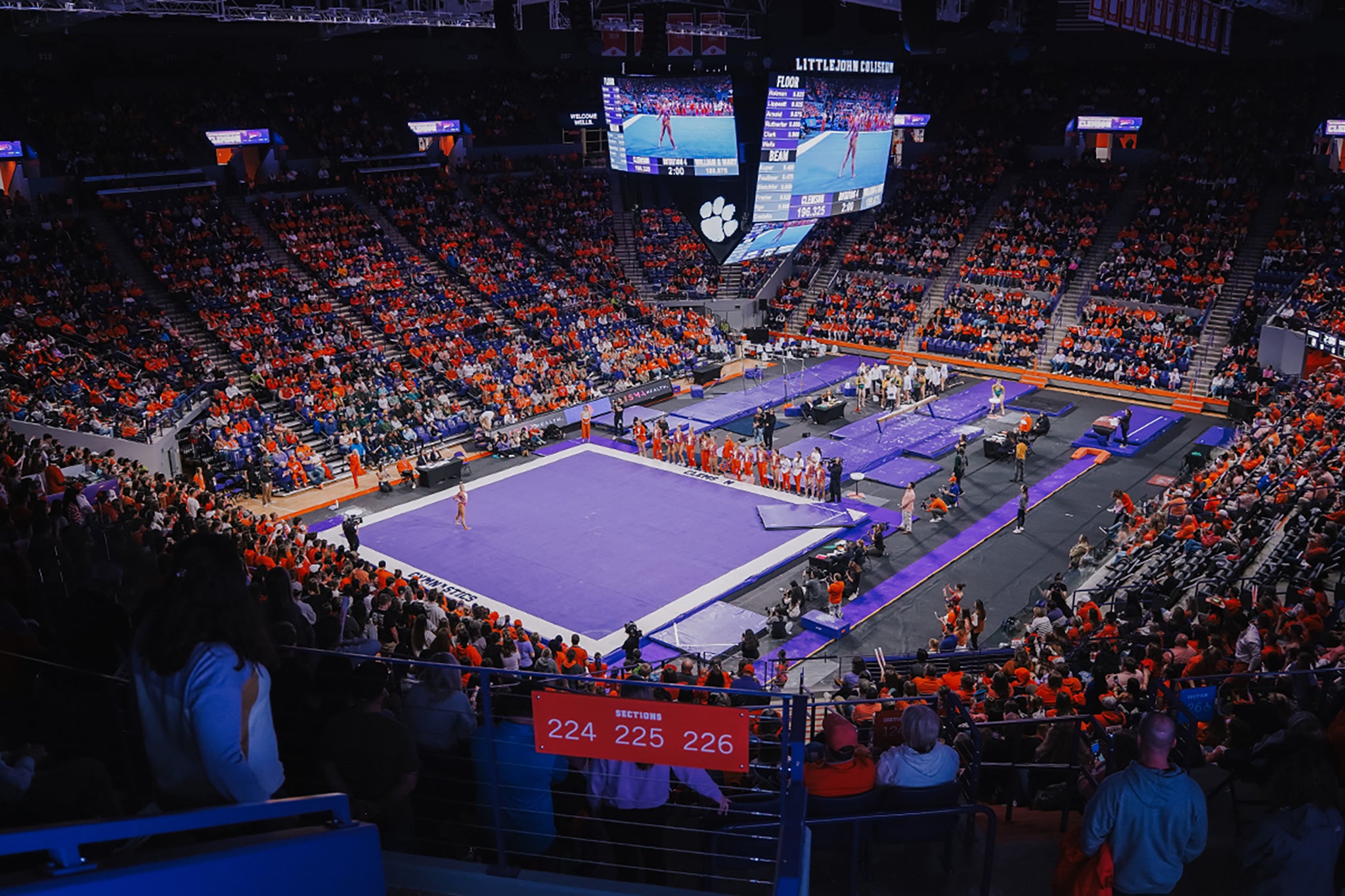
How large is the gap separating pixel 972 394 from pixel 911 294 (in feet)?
25.9

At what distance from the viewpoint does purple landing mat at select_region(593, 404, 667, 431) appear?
30.0 metres

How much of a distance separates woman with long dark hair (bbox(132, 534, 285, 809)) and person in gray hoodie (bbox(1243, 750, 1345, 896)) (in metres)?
4.37

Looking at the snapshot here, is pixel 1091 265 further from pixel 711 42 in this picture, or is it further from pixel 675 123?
pixel 675 123

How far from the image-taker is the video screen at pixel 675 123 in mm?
21688

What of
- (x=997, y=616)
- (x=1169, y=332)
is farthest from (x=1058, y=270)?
(x=997, y=616)

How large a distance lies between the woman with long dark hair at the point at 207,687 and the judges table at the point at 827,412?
26.3 meters

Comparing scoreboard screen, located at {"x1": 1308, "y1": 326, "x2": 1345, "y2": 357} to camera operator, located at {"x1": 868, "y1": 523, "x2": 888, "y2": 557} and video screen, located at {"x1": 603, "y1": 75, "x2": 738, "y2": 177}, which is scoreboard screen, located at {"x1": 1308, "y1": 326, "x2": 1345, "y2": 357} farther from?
video screen, located at {"x1": 603, "y1": 75, "x2": 738, "y2": 177}

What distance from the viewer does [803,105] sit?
2189cm

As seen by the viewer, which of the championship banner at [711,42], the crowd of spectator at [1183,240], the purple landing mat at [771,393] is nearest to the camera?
the purple landing mat at [771,393]

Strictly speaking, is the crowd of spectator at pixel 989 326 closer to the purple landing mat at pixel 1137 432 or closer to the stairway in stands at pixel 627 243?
the purple landing mat at pixel 1137 432

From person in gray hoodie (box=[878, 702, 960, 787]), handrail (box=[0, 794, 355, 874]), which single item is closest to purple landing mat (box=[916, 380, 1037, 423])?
person in gray hoodie (box=[878, 702, 960, 787])

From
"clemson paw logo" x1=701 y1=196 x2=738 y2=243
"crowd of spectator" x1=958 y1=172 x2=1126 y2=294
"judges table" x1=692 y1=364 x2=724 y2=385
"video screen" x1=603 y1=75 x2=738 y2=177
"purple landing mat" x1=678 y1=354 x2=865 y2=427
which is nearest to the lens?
"video screen" x1=603 y1=75 x2=738 y2=177

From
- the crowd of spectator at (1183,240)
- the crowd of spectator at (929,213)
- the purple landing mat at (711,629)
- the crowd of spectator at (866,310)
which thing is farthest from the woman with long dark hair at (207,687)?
the crowd of spectator at (929,213)

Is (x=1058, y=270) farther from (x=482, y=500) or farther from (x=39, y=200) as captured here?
(x=39, y=200)
